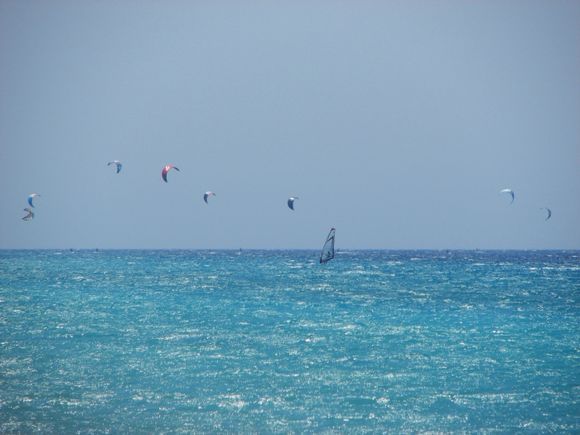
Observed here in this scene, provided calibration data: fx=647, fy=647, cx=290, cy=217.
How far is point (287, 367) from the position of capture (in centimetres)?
1878

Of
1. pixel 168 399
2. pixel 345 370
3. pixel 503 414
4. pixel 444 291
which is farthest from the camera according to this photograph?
pixel 444 291

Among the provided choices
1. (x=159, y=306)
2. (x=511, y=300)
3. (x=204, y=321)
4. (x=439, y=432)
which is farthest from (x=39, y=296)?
(x=439, y=432)

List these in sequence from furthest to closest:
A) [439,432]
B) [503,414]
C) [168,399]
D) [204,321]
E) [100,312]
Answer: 1. [100,312]
2. [204,321]
3. [168,399]
4. [503,414]
5. [439,432]

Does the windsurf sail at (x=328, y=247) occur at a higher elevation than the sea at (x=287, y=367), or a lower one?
higher

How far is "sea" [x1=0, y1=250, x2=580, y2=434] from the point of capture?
1422 centimetres

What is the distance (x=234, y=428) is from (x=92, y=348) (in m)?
9.58

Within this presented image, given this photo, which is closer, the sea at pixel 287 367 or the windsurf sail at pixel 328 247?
the sea at pixel 287 367

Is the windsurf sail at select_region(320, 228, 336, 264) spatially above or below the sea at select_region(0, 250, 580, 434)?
above

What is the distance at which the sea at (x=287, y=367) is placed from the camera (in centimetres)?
1422

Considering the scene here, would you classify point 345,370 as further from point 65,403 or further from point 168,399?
point 65,403

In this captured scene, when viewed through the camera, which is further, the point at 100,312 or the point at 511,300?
the point at 511,300

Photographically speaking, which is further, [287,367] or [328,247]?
[328,247]

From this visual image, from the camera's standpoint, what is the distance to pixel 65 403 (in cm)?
1520

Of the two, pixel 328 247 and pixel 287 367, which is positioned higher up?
pixel 328 247
